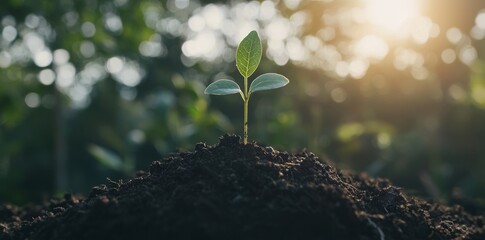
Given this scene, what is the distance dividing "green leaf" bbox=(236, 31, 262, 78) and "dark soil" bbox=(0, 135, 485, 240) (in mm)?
267

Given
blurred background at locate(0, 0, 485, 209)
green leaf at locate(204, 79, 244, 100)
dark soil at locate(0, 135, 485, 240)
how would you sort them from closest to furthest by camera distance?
1. dark soil at locate(0, 135, 485, 240)
2. green leaf at locate(204, 79, 244, 100)
3. blurred background at locate(0, 0, 485, 209)

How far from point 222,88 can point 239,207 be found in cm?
47

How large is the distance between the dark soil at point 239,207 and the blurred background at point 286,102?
4.11 m

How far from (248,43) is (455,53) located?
8112 millimetres

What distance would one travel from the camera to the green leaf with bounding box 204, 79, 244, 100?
1.89 meters

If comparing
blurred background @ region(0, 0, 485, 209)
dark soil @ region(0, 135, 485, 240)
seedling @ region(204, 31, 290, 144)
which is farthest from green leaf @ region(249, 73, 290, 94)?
blurred background @ region(0, 0, 485, 209)

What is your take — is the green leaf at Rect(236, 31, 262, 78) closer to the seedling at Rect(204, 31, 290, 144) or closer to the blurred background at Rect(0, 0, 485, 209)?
the seedling at Rect(204, 31, 290, 144)

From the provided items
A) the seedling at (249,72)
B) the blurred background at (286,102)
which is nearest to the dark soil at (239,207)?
the seedling at (249,72)

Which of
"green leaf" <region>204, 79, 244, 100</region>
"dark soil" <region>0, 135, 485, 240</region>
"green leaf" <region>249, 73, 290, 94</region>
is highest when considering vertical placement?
"green leaf" <region>249, 73, 290, 94</region>

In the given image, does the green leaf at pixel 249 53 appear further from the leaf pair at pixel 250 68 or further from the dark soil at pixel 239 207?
the dark soil at pixel 239 207

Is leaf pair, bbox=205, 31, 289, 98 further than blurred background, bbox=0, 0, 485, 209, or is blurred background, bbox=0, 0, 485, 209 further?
blurred background, bbox=0, 0, 485, 209

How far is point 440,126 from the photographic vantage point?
922 cm

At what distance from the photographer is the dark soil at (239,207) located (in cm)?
157

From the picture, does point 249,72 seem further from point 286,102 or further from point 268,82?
point 286,102
